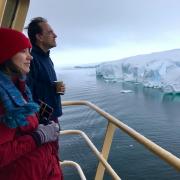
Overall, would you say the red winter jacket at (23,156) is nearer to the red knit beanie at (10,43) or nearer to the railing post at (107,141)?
the red knit beanie at (10,43)

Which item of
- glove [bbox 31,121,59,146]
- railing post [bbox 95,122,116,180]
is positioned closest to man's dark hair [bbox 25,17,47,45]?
railing post [bbox 95,122,116,180]

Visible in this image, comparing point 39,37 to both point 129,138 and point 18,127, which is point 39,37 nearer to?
point 18,127

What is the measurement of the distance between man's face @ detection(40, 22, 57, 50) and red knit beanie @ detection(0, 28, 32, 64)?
0.58m

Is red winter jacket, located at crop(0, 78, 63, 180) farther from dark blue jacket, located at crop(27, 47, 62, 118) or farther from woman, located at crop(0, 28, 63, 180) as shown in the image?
dark blue jacket, located at crop(27, 47, 62, 118)

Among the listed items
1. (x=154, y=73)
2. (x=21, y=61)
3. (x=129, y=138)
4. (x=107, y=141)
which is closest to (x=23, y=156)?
(x=21, y=61)

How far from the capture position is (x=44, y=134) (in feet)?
2.98

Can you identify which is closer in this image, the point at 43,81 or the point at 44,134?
the point at 44,134

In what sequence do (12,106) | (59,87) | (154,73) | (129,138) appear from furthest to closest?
(154,73), (129,138), (59,87), (12,106)

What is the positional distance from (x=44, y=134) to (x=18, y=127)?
0.08 m

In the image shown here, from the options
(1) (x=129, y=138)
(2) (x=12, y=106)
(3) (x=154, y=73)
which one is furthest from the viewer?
(3) (x=154, y=73)

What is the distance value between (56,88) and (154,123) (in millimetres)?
17526

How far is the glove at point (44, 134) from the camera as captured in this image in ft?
2.89

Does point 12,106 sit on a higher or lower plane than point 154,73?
higher

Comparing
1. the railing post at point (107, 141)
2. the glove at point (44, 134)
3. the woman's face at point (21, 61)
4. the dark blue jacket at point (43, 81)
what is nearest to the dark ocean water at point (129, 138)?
the railing post at point (107, 141)
